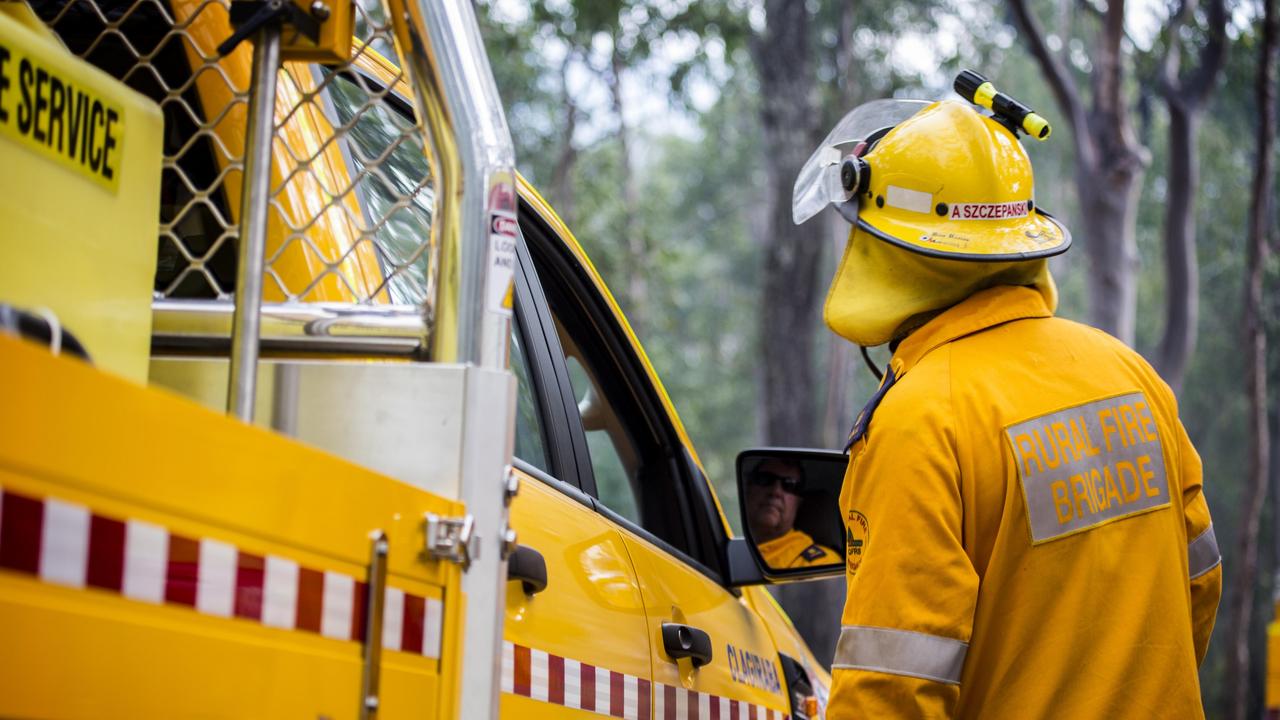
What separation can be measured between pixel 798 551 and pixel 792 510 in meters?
0.11

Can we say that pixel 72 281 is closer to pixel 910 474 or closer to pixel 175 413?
pixel 175 413

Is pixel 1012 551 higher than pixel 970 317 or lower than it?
lower

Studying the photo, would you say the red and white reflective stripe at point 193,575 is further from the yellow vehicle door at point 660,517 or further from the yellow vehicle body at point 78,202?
the yellow vehicle door at point 660,517

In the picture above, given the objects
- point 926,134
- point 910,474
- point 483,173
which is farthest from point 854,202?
point 483,173

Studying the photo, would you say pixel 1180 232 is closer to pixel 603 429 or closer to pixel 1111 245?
pixel 1111 245

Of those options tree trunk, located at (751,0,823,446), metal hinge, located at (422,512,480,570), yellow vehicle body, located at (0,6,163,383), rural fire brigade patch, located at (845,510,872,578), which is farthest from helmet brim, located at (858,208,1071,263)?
tree trunk, located at (751,0,823,446)

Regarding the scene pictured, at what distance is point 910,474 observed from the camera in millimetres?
2320

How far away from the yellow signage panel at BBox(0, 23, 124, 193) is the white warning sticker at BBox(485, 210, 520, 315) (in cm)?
41

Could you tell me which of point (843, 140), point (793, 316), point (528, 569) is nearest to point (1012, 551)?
point (528, 569)

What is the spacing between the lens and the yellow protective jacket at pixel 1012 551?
2273 millimetres

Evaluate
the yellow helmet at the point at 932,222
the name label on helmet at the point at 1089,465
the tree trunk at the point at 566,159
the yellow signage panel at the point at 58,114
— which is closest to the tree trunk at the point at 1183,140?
the tree trunk at the point at 566,159

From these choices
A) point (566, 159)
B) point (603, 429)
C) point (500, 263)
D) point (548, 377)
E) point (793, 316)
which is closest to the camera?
point (500, 263)

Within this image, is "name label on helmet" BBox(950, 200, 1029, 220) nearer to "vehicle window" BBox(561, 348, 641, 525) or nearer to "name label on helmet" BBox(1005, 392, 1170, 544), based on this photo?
"name label on helmet" BBox(1005, 392, 1170, 544)

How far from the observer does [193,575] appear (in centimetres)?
118
